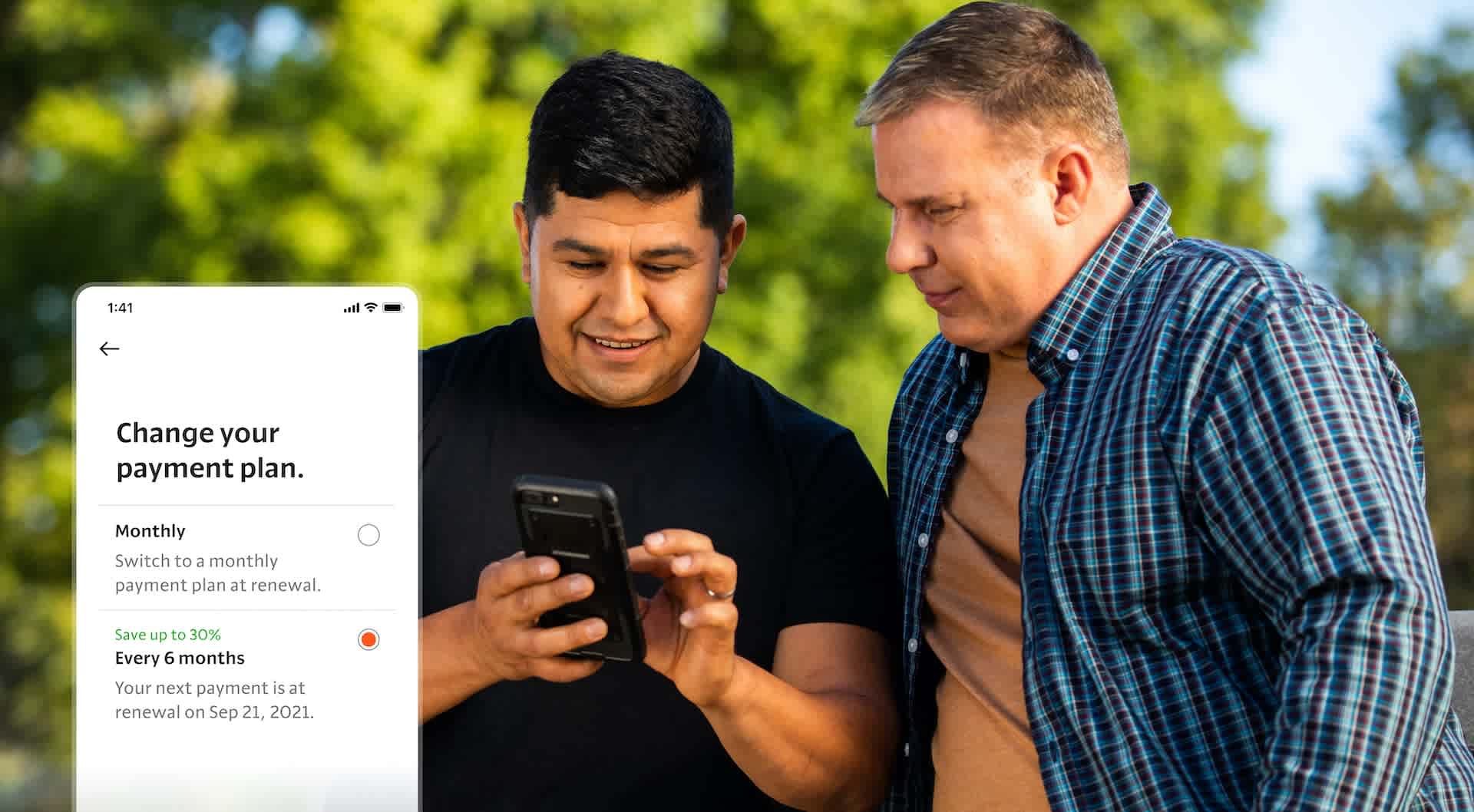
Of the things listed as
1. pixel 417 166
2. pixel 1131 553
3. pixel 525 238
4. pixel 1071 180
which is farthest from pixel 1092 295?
pixel 417 166

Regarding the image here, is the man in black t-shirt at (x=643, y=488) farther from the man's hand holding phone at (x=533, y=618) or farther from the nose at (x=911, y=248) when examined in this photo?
the nose at (x=911, y=248)

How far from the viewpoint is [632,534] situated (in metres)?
2.73

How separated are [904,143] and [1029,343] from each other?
1.21 feet

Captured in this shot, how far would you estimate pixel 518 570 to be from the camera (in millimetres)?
2180

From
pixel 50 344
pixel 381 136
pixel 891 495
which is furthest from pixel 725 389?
pixel 50 344

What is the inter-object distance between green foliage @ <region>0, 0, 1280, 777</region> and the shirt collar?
7735mm

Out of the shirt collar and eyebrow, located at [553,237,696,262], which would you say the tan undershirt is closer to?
the shirt collar

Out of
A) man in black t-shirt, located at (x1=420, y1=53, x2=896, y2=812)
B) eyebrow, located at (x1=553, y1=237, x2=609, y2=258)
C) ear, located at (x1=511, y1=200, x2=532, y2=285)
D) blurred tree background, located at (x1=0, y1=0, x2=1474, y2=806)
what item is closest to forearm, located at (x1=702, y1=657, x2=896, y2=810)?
man in black t-shirt, located at (x1=420, y1=53, x2=896, y2=812)

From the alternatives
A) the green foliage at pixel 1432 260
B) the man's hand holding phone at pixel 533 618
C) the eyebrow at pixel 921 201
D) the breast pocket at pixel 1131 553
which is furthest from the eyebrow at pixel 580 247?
the green foliage at pixel 1432 260

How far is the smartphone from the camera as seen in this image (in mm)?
2086

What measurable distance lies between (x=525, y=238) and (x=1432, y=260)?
1418cm

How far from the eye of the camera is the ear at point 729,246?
2760mm

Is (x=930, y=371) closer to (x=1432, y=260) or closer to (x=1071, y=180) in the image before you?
(x=1071, y=180)

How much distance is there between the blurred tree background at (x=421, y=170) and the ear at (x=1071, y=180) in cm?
734
